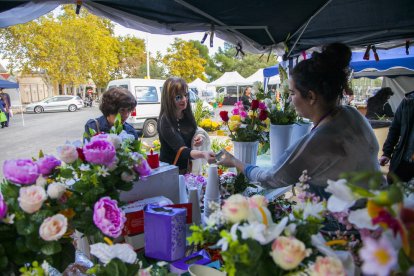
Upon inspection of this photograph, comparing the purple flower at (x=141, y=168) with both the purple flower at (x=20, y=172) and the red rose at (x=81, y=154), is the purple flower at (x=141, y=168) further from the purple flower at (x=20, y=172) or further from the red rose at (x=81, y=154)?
the purple flower at (x=20, y=172)

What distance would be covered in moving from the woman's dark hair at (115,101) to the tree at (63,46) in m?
18.2

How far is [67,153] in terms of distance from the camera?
0.86 metres

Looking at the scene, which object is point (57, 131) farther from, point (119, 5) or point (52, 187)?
point (52, 187)

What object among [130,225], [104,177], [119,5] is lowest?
[130,225]

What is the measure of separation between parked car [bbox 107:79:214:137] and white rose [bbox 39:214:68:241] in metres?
9.01

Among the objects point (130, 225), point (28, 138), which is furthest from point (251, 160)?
point (28, 138)

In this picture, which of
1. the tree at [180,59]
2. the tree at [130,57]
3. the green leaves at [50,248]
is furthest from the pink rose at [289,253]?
the tree at [130,57]

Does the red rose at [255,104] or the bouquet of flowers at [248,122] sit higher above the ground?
the red rose at [255,104]

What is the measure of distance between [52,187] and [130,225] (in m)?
0.41

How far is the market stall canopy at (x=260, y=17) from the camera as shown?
196 cm

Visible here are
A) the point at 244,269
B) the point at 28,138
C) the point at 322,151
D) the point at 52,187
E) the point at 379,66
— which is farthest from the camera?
the point at 28,138

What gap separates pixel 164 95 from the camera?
223 centimetres

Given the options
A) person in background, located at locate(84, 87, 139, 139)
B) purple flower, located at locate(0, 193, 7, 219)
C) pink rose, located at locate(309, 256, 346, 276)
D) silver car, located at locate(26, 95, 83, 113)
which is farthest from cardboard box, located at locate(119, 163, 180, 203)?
silver car, located at locate(26, 95, 83, 113)

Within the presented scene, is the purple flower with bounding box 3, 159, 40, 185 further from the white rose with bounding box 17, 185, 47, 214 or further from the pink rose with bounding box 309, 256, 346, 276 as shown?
the pink rose with bounding box 309, 256, 346, 276
